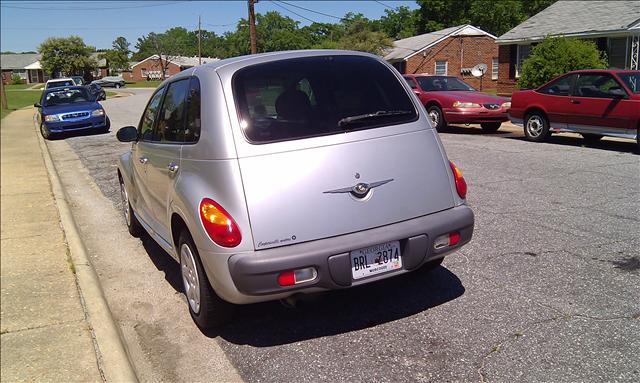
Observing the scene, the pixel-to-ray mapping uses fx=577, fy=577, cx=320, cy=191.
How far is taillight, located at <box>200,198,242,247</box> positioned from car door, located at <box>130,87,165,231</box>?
1696mm

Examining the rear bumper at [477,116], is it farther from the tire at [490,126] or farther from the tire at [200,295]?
the tire at [200,295]

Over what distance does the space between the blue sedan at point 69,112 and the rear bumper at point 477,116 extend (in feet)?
34.3

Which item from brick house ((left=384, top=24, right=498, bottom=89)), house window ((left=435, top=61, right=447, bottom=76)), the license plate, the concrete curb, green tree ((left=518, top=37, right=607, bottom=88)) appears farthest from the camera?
house window ((left=435, top=61, right=447, bottom=76))

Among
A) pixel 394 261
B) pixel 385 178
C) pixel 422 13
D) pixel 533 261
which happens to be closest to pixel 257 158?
pixel 385 178

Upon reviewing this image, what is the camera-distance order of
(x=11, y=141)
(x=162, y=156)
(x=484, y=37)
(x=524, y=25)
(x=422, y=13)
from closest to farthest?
(x=11, y=141) < (x=162, y=156) < (x=524, y=25) < (x=484, y=37) < (x=422, y=13)

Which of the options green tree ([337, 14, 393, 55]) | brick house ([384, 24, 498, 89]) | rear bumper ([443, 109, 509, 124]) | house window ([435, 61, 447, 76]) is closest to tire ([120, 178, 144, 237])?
rear bumper ([443, 109, 509, 124])

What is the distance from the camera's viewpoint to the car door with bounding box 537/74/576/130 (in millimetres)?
11844

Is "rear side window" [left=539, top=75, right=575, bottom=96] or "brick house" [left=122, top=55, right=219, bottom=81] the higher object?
"brick house" [left=122, top=55, right=219, bottom=81]

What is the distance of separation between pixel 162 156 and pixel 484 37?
38.5 metres

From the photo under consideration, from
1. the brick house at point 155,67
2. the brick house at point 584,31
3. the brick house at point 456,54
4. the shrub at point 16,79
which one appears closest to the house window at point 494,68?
the brick house at point 456,54

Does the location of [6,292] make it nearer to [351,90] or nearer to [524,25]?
[351,90]

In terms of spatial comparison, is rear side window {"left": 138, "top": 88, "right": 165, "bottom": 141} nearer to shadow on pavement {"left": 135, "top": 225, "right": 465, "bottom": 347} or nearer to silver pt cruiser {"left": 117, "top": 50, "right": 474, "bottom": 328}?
silver pt cruiser {"left": 117, "top": 50, "right": 474, "bottom": 328}

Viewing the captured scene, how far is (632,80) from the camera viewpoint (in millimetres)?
10922

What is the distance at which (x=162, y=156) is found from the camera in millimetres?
4531
